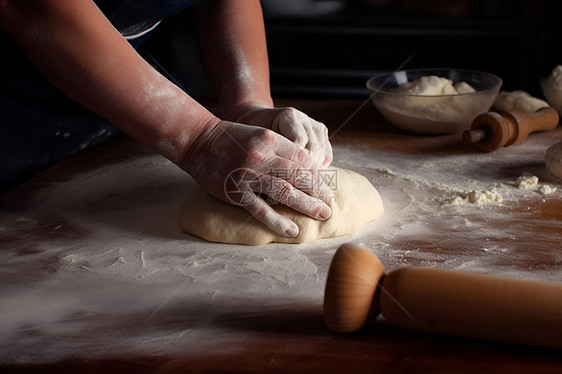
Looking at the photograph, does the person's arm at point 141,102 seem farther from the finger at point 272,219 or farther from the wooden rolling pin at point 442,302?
the wooden rolling pin at point 442,302

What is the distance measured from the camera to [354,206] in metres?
1.36

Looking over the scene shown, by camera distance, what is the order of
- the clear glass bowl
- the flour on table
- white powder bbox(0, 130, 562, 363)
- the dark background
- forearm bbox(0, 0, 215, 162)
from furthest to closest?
the dark background
the flour on table
the clear glass bowl
forearm bbox(0, 0, 215, 162)
white powder bbox(0, 130, 562, 363)

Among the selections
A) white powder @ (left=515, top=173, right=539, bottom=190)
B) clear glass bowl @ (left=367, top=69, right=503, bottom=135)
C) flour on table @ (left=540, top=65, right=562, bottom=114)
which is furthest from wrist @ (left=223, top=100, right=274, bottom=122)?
flour on table @ (left=540, top=65, right=562, bottom=114)

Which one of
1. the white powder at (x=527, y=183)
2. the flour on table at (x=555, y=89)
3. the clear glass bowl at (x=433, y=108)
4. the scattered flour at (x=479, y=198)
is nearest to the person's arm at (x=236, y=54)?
the clear glass bowl at (x=433, y=108)

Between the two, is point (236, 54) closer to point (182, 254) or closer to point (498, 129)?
point (182, 254)

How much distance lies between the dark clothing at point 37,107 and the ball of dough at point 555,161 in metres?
1.11

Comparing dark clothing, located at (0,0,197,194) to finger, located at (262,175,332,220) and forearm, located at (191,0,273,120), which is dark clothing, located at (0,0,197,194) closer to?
forearm, located at (191,0,273,120)

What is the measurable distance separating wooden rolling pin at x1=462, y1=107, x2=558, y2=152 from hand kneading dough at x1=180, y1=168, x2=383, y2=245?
22.5 inches

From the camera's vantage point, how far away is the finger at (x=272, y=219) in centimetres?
129

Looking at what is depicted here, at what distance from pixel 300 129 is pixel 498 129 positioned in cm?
71

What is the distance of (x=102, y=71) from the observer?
4.22 ft

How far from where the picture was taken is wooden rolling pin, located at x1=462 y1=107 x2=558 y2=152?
1771mm

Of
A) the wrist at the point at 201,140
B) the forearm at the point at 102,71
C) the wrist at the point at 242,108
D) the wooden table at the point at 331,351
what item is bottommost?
the wooden table at the point at 331,351

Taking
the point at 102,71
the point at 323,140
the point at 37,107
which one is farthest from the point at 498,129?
the point at 37,107
